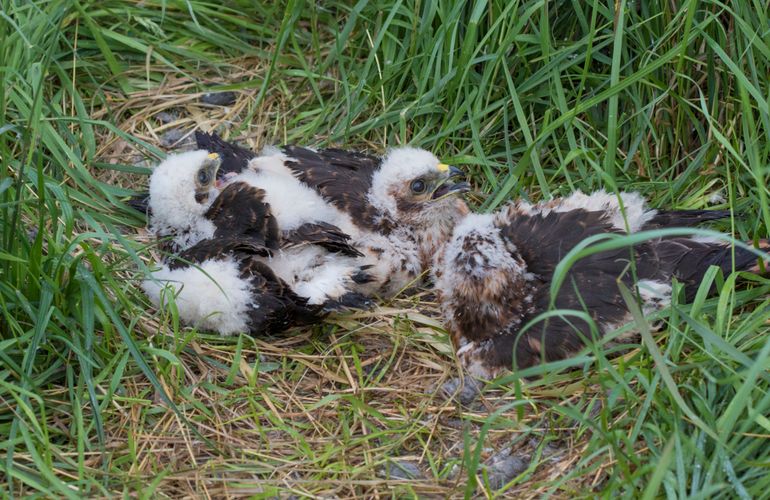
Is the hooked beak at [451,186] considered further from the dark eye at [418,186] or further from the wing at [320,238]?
the wing at [320,238]

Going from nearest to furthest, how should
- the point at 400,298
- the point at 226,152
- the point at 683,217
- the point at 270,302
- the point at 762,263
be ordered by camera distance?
the point at 762,263 < the point at 270,302 < the point at 683,217 < the point at 400,298 < the point at 226,152

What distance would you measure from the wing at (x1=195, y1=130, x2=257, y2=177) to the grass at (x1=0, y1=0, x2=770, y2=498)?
373mm

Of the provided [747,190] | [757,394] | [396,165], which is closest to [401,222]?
[396,165]

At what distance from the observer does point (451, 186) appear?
446 centimetres

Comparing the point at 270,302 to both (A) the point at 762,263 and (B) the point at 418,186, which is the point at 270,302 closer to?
(B) the point at 418,186

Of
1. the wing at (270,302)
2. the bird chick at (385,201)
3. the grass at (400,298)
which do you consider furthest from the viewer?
the bird chick at (385,201)

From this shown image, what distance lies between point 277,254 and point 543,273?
1180mm

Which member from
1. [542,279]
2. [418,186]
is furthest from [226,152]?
[542,279]

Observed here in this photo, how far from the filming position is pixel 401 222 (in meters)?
4.49

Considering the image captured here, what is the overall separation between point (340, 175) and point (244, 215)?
2.03 ft

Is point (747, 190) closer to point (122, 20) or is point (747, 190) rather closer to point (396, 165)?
point (396, 165)

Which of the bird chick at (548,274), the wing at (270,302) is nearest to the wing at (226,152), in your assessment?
the wing at (270,302)

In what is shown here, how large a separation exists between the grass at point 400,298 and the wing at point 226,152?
1.22 ft

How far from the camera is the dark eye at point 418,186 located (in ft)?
14.6
